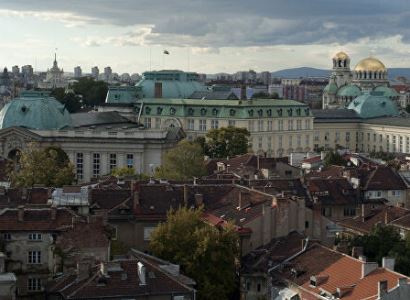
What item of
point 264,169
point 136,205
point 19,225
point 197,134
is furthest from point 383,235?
point 197,134

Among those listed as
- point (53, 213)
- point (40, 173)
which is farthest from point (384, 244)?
point (40, 173)

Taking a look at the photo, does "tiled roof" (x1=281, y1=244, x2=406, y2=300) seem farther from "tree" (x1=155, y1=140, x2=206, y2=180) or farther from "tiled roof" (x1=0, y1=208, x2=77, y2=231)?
"tree" (x1=155, y1=140, x2=206, y2=180)

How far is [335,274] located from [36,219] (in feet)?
52.5

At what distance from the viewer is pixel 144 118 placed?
15562 centimetres

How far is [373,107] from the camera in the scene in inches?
7544

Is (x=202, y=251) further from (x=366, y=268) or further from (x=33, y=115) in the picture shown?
(x=33, y=115)

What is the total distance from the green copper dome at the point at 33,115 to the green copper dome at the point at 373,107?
260 ft

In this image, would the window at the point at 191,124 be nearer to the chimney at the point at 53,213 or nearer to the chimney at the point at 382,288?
the chimney at the point at 53,213

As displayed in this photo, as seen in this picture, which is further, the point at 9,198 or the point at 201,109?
the point at 201,109

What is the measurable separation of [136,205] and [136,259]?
1415cm

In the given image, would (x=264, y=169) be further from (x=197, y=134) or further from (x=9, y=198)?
(x=197, y=134)

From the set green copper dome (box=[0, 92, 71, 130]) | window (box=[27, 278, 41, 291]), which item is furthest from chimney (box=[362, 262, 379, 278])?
green copper dome (box=[0, 92, 71, 130])

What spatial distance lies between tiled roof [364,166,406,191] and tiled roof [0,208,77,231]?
34228 mm

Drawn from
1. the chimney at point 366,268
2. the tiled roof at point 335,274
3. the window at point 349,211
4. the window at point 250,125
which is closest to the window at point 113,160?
the window at point 250,125
